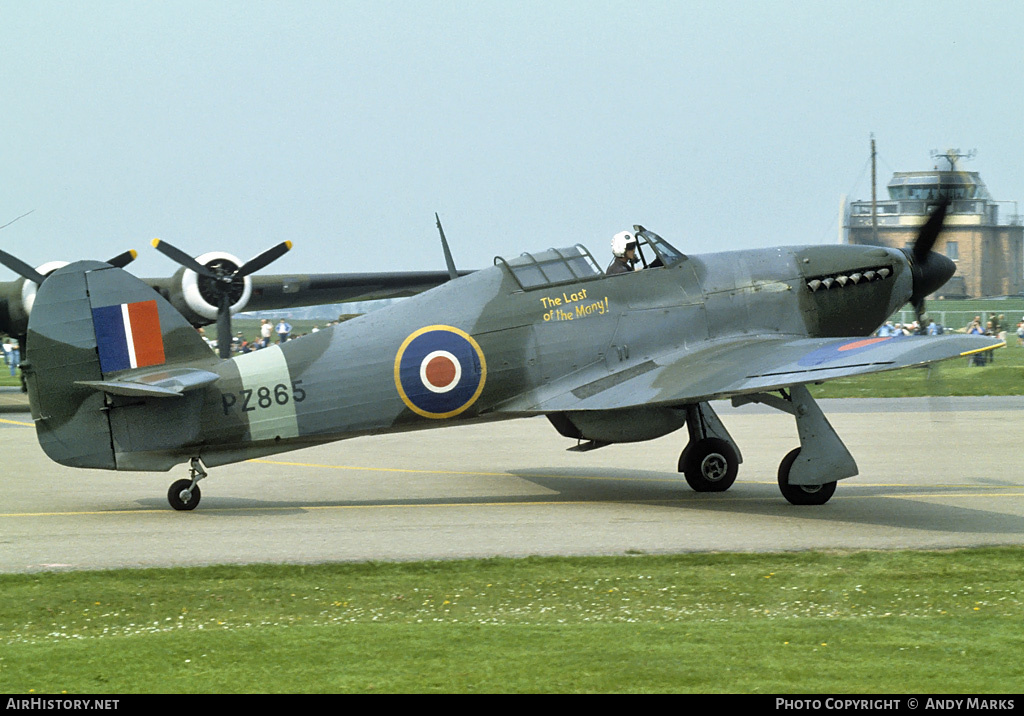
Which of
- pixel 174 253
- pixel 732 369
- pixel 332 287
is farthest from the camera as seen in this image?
pixel 332 287

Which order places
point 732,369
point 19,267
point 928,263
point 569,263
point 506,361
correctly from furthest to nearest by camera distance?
1. point 19,267
2. point 928,263
3. point 569,263
4. point 506,361
5. point 732,369

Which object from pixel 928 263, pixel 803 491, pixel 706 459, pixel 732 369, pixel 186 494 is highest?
pixel 928 263

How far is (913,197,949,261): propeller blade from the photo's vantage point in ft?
47.2

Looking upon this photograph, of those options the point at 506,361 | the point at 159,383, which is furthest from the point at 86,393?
the point at 506,361

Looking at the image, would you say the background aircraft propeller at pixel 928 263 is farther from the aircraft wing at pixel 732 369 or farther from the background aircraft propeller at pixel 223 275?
the background aircraft propeller at pixel 223 275

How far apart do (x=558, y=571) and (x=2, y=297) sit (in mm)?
23848

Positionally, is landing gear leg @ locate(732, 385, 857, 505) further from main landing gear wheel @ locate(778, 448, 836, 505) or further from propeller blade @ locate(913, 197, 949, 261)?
propeller blade @ locate(913, 197, 949, 261)

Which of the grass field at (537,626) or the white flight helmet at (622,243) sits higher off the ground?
the white flight helmet at (622,243)

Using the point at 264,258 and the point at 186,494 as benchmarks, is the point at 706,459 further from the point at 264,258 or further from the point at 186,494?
the point at 264,258

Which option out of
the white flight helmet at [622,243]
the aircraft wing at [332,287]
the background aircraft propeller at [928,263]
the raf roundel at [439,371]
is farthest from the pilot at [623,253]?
the aircraft wing at [332,287]

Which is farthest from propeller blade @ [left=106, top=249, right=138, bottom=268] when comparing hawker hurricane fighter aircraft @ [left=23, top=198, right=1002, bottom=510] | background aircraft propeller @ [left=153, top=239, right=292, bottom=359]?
hawker hurricane fighter aircraft @ [left=23, top=198, right=1002, bottom=510]

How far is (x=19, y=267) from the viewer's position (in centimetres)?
2567

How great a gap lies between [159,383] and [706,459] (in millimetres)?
6123

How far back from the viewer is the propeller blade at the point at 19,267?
83.5 feet
